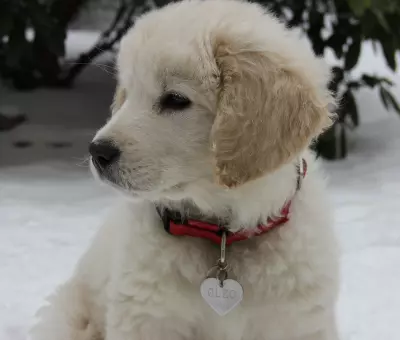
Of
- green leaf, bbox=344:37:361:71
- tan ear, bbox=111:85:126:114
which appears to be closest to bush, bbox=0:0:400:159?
green leaf, bbox=344:37:361:71

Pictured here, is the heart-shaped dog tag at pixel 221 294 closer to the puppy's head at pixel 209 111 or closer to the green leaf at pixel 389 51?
the puppy's head at pixel 209 111

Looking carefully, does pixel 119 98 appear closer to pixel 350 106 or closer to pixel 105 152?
pixel 105 152

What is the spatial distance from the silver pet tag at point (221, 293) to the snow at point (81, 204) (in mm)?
895

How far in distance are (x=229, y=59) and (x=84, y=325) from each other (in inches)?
39.1

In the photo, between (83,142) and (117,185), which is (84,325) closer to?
(117,185)

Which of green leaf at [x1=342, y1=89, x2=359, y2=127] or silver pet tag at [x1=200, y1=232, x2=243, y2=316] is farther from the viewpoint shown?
green leaf at [x1=342, y1=89, x2=359, y2=127]

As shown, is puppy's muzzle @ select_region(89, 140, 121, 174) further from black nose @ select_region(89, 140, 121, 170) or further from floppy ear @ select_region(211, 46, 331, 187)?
floppy ear @ select_region(211, 46, 331, 187)

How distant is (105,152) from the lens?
168 cm

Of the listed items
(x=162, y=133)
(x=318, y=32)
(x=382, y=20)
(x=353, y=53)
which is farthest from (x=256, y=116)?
(x=318, y=32)

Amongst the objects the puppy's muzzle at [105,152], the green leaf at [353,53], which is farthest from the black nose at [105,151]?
the green leaf at [353,53]

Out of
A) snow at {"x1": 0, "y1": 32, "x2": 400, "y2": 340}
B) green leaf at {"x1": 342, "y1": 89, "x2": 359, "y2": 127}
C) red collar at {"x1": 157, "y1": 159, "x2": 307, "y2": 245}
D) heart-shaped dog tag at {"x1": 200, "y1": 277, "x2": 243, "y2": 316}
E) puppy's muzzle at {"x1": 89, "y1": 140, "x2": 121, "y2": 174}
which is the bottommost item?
snow at {"x1": 0, "y1": 32, "x2": 400, "y2": 340}

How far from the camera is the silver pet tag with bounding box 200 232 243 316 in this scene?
1.75 meters

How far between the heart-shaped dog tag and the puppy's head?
0.27 meters

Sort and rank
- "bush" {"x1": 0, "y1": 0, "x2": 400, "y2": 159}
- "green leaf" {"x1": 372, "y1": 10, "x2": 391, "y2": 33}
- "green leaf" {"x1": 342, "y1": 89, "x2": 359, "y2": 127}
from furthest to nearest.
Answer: "green leaf" {"x1": 342, "y1": 89, "x2": 359, "y2": 127}, "bush" {"x1": 0, "y1": 0, "x2": 400, "y2": 159}, "green leaf" {"x1": 372, "y1": 10, "x2": 391, "y2": 33}
